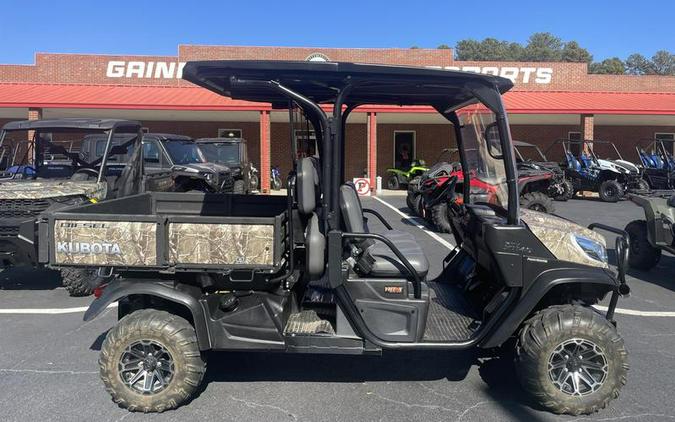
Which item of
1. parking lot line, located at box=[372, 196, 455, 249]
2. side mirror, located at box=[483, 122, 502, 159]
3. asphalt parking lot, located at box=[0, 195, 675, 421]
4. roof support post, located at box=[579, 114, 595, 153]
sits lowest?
asphalt parking lot, located at box=[0, 195, 675, 421]

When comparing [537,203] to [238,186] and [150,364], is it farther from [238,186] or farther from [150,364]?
[150,364]

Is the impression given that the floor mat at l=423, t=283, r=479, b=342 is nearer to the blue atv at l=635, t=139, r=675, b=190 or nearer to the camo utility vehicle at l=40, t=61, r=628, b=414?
the camo utility vehicle at l=40, t=61, r=628, b=414

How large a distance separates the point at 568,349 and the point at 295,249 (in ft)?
6.36

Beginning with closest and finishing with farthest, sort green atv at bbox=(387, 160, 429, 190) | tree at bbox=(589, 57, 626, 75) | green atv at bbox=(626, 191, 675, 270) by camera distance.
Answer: green atv at bbox=(626, 191, 675, 270) → green atv at bbox=(387, 160, 429, 190) → tree at bbox=(589, 57, 626, 75)

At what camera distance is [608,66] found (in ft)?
231

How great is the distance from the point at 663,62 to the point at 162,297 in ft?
295

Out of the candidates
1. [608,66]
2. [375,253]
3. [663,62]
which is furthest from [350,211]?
[663,62]

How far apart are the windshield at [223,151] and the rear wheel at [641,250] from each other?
33.0 ft

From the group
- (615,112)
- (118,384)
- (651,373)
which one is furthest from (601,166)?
(118,384)

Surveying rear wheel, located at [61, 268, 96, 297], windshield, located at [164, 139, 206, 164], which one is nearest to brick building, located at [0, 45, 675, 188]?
windshield, located at [164, 139, 206, 164]

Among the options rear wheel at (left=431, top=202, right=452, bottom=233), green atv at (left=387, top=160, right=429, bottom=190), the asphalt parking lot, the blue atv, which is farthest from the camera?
green atv at (left=387, top=160, right=429, bottom=190)

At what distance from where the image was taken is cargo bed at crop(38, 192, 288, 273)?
11.1 feet

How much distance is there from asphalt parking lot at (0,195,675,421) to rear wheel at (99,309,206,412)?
0.12 m

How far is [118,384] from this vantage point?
347 cm
